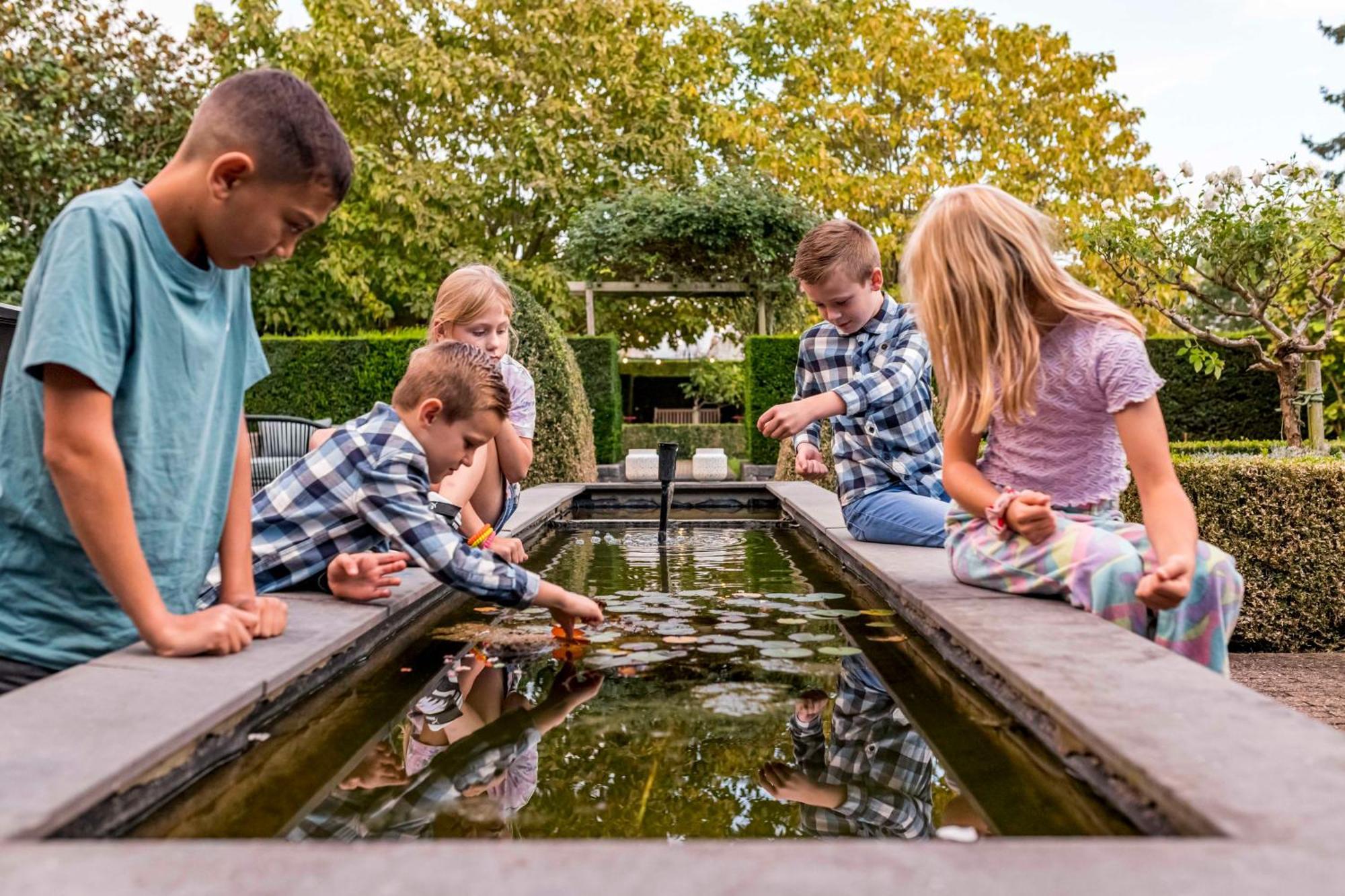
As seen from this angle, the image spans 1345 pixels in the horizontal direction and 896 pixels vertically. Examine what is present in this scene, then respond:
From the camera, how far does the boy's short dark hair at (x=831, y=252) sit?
137 inches

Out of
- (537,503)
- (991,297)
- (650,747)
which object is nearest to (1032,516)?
(991,297)

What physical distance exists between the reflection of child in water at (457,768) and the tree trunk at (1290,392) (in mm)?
5766

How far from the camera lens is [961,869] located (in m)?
0.98

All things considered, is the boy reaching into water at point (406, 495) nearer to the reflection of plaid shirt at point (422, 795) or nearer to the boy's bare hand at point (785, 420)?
the reflection of plaid shirt at point (422, 795)

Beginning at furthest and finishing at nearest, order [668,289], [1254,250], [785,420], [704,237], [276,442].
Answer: [668,289] → [704,237] → [276,442] → [1254,250] → [785,420]

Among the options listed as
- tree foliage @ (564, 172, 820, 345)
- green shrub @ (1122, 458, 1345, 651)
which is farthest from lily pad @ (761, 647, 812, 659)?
tree foliage @ (564, 172, 820, 345)

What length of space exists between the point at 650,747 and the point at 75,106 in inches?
688

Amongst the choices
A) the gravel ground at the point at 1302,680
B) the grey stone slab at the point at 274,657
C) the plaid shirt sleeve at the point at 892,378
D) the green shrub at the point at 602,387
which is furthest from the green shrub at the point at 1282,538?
the green shrub at the point at 602,387

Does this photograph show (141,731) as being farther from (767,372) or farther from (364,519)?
(767,372)

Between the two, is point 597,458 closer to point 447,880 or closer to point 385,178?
point 385,178

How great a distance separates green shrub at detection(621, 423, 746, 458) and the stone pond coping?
1422cm

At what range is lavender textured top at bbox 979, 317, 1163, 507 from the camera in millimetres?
2227

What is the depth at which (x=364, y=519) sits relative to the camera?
101 inches

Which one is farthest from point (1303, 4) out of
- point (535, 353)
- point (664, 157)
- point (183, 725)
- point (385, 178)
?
point (183, 725)
